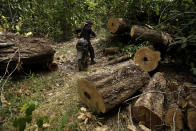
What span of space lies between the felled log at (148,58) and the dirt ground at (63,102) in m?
0.44

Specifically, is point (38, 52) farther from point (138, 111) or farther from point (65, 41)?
point (65, 41)

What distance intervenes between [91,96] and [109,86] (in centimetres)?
38

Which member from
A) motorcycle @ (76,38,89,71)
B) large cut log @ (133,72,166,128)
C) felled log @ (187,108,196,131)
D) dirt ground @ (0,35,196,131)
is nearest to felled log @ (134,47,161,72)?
dirt ground @ (0,35,196,131)

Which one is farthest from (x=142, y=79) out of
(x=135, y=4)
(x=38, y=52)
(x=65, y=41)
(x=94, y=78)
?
(x=65, y=41)

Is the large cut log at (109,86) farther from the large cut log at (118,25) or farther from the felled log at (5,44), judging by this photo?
the large cut log at (118,25)

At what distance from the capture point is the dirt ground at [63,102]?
2.46 metres

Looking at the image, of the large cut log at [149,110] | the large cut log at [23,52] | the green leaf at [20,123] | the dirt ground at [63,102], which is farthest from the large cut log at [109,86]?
the large cut log at [23,52]

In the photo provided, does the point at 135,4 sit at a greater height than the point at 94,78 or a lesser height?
greater

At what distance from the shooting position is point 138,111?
2.41 metres

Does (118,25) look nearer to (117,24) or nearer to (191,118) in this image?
(117,24)

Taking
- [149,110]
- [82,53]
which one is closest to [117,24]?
[82,53]

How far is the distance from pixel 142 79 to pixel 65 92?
1.86 meters

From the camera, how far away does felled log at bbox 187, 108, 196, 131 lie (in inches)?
78.9

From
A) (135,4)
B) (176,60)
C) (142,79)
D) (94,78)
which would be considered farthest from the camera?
(135,4)
